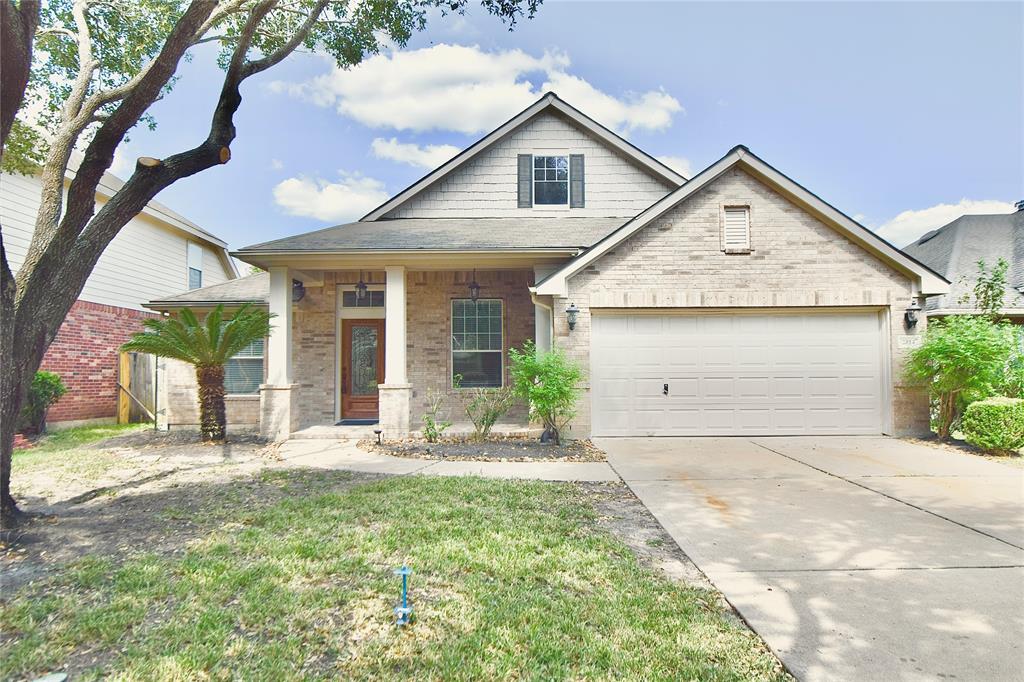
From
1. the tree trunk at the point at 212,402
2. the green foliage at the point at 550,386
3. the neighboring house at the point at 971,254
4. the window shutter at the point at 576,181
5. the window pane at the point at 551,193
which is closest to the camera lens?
the green foliage at the point at 550,386

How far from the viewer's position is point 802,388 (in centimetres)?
905

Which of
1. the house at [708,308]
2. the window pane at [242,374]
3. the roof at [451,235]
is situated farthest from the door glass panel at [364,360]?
the roof at [451,235]

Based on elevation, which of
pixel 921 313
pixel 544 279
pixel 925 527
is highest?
pixel 544 279

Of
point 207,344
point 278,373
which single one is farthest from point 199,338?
point 278,373

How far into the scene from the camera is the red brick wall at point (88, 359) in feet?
38.1

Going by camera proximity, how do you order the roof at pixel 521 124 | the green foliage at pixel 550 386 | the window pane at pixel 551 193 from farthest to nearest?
1. the window pane at pixel 551 193
2. the roof at pixel 521 124
3. the green foliage at pixel 550 386

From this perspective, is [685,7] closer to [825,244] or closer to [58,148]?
[825,244]

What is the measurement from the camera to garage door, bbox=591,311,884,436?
29.6ft

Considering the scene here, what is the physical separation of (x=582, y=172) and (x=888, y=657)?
36.6 feet

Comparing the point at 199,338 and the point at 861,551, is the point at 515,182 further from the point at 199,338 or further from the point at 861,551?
the point at 861,551

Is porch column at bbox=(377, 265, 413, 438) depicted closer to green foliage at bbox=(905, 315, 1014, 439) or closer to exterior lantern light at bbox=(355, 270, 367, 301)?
exterior lantern light at bbox=(355, 270, 367, 301)

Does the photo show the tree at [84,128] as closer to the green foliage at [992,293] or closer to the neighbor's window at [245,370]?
the neighbor's window at [245,370]

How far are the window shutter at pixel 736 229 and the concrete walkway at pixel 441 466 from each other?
15.8 feet

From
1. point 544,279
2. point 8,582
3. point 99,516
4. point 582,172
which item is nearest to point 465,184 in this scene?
point 582,172
